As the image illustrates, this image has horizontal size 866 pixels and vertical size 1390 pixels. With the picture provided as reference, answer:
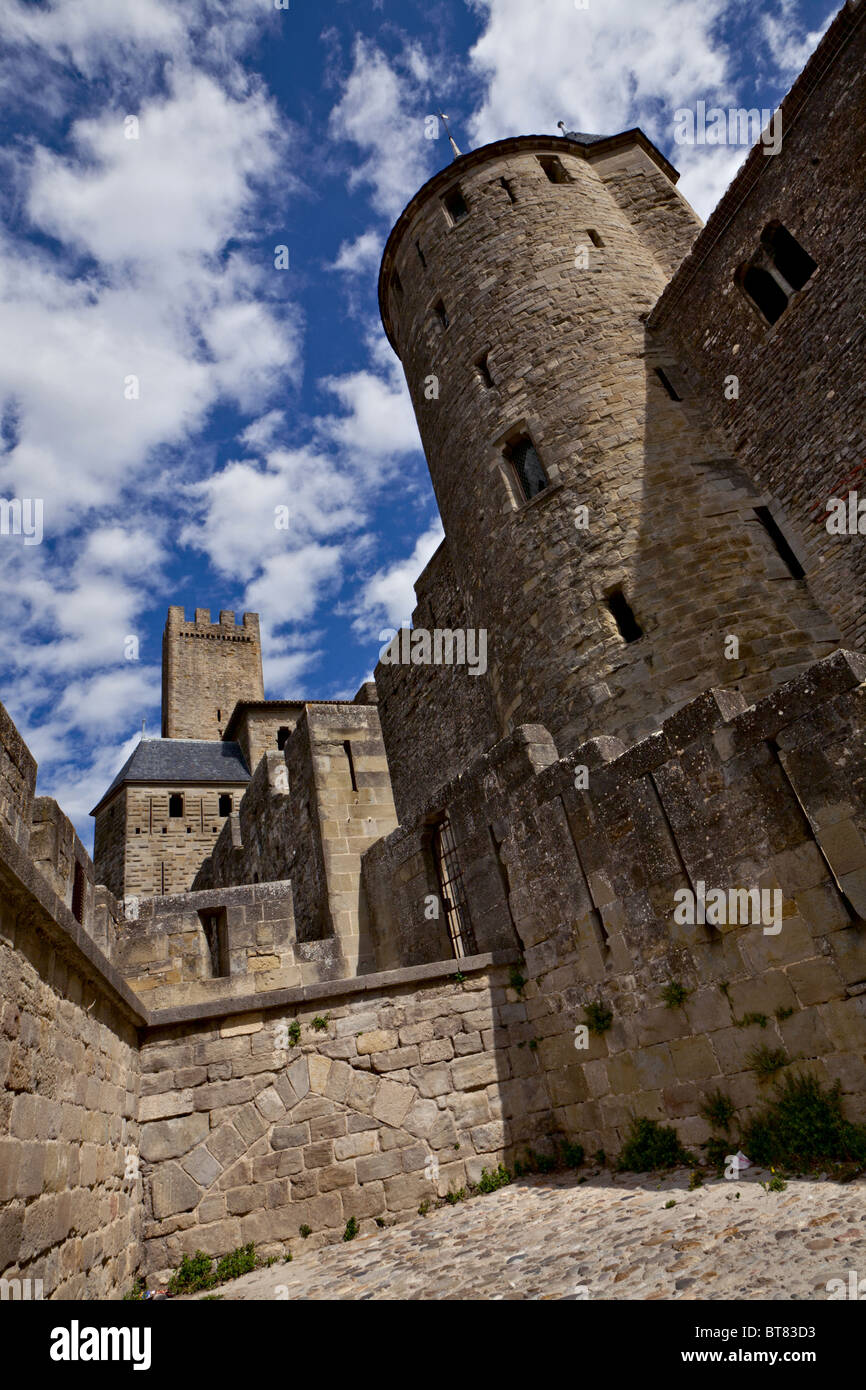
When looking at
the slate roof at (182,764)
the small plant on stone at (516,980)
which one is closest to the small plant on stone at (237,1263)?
the small plant on stone at (516,980)

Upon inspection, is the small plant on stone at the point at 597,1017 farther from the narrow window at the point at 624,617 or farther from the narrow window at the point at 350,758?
the narrow window at the point at 350,758

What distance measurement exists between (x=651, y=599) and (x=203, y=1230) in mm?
7388

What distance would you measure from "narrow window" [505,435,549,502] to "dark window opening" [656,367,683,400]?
6.37 ft

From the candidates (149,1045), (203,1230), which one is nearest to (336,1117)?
(203,1230)

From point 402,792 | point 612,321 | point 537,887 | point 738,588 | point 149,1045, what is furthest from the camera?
point 402,792

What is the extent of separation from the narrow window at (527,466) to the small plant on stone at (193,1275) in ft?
29.0

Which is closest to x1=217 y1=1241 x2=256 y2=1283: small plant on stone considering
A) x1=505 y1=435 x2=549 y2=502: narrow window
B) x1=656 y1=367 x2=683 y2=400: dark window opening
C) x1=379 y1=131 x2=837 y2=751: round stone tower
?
x1=379 y1=131 x2=837 y2=751: round stone tower

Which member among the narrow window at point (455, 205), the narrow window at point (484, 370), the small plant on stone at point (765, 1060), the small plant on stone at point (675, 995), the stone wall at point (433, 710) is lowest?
the small plant on stone at point (765, 1060)

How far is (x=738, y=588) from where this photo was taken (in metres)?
8.90

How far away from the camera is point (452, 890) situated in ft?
26.7

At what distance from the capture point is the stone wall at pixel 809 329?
8.41 meters

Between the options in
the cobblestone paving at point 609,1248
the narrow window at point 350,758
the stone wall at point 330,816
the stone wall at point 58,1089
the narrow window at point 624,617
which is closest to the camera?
the stone wall at point 58,1089
